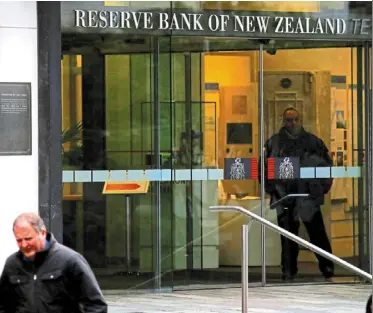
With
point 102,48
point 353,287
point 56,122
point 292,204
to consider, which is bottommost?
point 353,287

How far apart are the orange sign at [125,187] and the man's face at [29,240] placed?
22.1ft

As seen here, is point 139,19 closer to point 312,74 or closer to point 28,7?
point 312,74

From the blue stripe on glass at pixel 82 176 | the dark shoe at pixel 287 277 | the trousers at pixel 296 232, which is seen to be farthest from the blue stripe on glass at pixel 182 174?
the dark shoe at pixel 287 277

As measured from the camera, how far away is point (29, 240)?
599cm

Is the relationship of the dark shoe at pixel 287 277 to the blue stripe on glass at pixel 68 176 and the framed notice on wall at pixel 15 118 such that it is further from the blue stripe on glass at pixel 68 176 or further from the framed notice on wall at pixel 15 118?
the framed notice on wall at pixel 15 118

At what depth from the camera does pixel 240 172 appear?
13375mm

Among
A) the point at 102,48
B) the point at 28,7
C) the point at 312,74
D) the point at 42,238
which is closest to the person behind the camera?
the point at 42,238

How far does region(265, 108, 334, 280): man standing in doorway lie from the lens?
1354 centimetres

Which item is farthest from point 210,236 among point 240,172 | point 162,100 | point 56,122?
point 56,122

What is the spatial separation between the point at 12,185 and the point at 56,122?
658 mm

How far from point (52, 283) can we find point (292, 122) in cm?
786

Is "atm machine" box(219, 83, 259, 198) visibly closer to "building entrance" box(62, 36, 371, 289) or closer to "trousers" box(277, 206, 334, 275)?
"building entrance" box(62, 36, 371, 289)

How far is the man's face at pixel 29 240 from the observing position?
5996 mm

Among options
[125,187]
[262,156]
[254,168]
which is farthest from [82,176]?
[262,156]
